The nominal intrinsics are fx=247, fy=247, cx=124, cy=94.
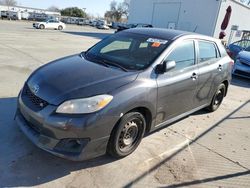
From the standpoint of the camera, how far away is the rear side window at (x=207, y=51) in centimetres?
459

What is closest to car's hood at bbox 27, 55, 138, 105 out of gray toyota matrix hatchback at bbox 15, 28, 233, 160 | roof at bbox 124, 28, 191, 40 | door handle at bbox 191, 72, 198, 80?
gray toyota matrix hatchback at bbox 15, 28, 233, 160

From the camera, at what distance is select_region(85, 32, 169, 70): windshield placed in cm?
374

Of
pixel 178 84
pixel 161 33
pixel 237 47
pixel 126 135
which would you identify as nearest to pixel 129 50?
pixel 161 33

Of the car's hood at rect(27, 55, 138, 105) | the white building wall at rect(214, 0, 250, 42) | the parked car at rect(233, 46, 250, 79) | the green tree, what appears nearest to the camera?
the car's hood at rect(27, 55, 138, 105)

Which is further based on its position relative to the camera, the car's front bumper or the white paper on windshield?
the white paper on windshield

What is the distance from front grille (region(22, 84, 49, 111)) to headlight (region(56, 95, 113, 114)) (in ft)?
0.85

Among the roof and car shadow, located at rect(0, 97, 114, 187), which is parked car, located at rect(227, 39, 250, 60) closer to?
the roof

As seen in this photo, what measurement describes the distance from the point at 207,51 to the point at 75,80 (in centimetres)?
288

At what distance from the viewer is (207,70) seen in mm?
4664

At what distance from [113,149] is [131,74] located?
3.38ft

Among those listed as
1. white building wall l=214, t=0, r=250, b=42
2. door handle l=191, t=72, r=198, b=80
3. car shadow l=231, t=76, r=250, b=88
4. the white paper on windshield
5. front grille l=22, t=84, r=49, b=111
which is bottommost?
car shadow l=231, t=76, r=250, b=88

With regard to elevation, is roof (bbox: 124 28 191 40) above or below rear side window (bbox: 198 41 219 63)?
above

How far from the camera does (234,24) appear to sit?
28.9 m

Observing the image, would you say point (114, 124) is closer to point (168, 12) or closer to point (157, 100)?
point (157, 100)
